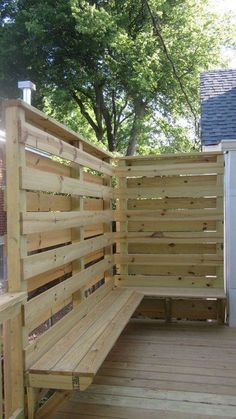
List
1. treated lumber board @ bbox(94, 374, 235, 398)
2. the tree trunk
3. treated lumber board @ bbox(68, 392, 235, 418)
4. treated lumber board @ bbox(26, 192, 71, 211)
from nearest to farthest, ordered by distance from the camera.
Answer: treated lumber board @ bbox(68, 392, 235, 418), treated lumber board @ bbox(26, 192, 71, 211), treated lumber board @ bbox(94, 374, 235, 398), the tree trunk

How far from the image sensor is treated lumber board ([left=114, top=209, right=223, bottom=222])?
16.9 feet

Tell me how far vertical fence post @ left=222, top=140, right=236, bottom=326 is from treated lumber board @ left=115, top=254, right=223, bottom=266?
0.84 feet

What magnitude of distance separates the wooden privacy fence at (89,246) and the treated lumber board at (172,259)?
0.01 m

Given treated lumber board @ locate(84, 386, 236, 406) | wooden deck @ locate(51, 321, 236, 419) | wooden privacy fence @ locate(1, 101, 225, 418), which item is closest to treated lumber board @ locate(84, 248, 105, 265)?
wooden privacy fence @ locate(1, 101, 225, 418)

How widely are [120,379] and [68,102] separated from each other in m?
13.8

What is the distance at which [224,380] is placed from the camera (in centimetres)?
333

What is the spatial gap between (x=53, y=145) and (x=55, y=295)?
1102mm

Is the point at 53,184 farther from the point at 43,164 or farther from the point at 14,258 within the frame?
the point at 14,258

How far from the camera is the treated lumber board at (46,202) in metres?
2.93

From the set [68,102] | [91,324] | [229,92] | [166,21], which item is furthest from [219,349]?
[166,21]

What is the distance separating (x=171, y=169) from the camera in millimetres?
5223

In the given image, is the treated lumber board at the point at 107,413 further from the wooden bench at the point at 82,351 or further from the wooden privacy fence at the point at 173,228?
the wooden privacy fence at the point at 173,228

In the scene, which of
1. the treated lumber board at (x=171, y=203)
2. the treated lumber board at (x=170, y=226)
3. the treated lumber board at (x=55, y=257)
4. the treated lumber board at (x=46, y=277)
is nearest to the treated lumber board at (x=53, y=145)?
the treated lumber board at (x=55, y=257)

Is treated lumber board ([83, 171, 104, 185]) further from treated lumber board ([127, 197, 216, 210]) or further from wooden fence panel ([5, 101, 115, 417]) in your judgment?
treated lumber board ([127, 197, 216, 210])
